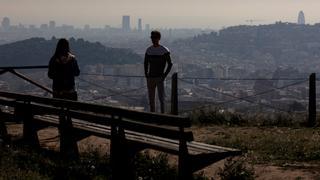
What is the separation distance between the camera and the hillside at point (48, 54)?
155 feet

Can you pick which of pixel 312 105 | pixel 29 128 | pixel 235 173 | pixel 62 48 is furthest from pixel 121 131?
pixel 312 105

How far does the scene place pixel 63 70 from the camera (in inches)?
402

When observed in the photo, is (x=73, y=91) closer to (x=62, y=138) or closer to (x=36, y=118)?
(x=36, y=118)

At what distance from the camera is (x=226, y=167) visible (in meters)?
7.02

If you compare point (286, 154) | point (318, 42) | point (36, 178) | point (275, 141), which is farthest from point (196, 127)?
point (318, 42)

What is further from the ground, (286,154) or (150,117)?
(150,117)

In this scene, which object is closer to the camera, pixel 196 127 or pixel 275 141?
pixel 275 141

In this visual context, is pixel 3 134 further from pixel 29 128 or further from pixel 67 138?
pixel 67 138

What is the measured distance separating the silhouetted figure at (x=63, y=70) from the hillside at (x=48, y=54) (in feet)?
116

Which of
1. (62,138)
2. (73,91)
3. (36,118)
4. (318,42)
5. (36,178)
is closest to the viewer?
(36,178)

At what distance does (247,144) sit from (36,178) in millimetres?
3866

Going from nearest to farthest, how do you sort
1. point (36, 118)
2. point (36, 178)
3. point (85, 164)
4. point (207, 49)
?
point (36, 178)
point (85, 164)
point (36, 118)
point (207, 49)

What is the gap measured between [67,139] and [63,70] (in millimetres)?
1916

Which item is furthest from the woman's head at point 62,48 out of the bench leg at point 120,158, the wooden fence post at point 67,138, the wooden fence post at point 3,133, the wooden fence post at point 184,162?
the wooden fence post at point 184,162
